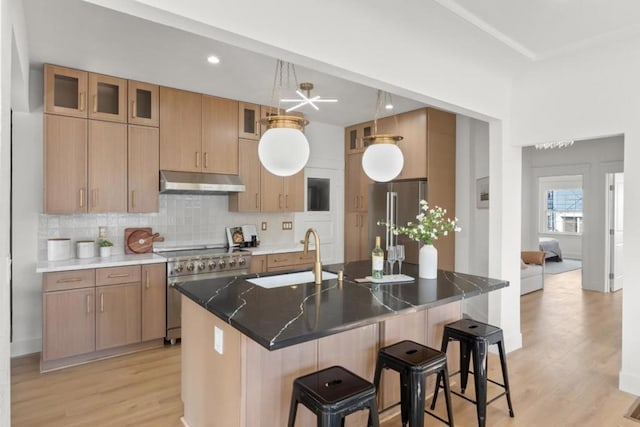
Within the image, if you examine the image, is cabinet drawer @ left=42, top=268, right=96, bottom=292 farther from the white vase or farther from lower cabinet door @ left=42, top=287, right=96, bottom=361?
the white vase

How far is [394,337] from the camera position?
2447mm

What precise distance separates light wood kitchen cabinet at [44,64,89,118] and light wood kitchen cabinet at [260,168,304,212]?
200 cm

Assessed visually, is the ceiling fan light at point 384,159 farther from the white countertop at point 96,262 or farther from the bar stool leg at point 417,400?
the white countertop at point 96,262

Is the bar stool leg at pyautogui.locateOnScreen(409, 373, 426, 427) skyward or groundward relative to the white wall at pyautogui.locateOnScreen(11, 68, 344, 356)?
groundward

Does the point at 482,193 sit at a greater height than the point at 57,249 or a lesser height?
greater

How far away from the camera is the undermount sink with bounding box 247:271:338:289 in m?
2.67

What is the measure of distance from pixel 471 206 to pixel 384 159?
8.46ft

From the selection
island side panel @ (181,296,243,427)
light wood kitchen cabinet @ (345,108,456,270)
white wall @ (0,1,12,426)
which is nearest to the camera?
white wall @ (0,1,12,426)

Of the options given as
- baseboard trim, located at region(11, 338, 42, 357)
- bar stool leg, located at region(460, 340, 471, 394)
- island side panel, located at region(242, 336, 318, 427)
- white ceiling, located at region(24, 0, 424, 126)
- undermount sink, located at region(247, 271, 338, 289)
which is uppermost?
white ceiling, located at region(24, 0, 424, 126)

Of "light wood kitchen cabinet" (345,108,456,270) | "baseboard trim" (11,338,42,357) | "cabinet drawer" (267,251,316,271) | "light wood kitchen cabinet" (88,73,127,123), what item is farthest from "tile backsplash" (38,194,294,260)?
"light wood kitchen cabinet" (345,108,456,270)

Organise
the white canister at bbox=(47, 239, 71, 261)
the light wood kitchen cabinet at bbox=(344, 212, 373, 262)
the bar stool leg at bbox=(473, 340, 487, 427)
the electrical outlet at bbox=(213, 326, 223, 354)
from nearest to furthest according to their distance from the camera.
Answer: the electrical outlet at bbox=(213, 326, 223, 354)
the bar stool leg at bbox=(473, 340, 487, 427)
the white canister at bbox=(47, 239, 71, 261)
the light wood kitchen cabinet at bbox=(344, 212, 373, 262)

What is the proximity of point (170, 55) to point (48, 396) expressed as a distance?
281 cm

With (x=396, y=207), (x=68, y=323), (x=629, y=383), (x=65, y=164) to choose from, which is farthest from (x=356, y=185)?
(x=68, y=323)

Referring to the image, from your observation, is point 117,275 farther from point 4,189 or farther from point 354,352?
point 354,352
